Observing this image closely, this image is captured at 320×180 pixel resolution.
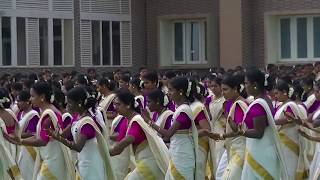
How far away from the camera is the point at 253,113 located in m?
11.2

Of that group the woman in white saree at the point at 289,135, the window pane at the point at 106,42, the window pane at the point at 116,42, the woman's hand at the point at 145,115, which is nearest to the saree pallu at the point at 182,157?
the woman's hand at the point at 145,115

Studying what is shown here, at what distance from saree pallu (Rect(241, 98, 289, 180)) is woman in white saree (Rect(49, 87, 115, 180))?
64.5 inches

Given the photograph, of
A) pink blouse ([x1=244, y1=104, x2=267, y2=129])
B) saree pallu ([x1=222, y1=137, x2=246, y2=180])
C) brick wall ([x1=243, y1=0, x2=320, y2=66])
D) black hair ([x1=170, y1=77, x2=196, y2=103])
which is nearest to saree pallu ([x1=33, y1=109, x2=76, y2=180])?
black hair ([x1=170, y1=77, x2=196, y2=103])

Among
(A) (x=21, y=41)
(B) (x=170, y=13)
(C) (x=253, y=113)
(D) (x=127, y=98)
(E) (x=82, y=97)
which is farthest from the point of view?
(B) (x=170, y=13)

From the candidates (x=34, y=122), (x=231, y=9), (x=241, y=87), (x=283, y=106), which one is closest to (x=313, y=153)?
(x=283, y=106)

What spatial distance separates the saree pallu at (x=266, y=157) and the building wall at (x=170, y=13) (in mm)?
22918

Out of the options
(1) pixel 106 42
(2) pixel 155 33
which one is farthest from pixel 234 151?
(2) pixel 155 33

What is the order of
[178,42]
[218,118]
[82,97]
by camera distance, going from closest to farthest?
[82,97] → [218,118] → [178,42]

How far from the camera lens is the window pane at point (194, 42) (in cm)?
3606

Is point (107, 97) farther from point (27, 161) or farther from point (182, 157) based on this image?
point (182, 157)

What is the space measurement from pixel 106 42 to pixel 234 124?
23.6m

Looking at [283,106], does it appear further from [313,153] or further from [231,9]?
[231,9]

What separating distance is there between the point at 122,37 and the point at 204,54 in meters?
2.99

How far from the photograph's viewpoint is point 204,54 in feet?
117
